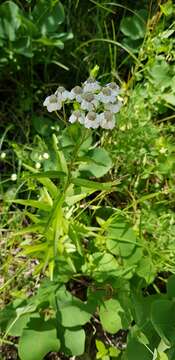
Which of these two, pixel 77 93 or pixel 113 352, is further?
pixel 113 352

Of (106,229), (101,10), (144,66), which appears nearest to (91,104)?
(106,229)

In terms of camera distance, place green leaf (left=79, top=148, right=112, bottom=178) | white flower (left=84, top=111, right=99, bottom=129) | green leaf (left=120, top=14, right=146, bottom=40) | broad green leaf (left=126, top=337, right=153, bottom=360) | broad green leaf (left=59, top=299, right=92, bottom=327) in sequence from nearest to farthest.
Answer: white flower (left=84, top=111, right=99, bottom=129) → broad green leaf (left=126, top=337, right=153, bottom=360) → broad green leaf (left=59, top=299, right=92, bottom=327) → green leaf (left=79, top=148, right=112, bottom=178) → green leaf (left=120, top=14, right=146, bottom=40)

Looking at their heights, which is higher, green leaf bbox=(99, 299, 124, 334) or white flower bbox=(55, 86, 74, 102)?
white flower bbox=(55, 86, 74, 102)

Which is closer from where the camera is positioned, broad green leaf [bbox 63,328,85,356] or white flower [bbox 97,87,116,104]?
white flower [bbox 97,87,116,104]

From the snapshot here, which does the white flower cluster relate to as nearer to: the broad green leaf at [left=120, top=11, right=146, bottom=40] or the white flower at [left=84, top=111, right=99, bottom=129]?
the white flower at [left=84, top=111, right=99, bottom=129]

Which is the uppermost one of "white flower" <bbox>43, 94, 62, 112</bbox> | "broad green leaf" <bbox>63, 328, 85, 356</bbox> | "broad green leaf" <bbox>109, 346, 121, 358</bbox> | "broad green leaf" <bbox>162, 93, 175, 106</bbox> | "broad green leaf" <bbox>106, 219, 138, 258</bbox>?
"broad green leaf" <bbox>162, 93, 175, 106</bbox>

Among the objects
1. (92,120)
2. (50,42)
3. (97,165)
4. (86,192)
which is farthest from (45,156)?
(92,120)

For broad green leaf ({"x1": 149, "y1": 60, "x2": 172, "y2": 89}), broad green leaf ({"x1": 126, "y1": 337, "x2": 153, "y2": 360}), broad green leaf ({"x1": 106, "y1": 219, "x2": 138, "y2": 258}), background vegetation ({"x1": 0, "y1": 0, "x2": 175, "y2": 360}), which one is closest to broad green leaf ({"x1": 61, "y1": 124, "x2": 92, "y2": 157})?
background vegetation ({"x1": 0, "y1": 0, "x2": 175, "y2": 360})

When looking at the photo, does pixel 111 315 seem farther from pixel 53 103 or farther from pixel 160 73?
pixel 160 73
